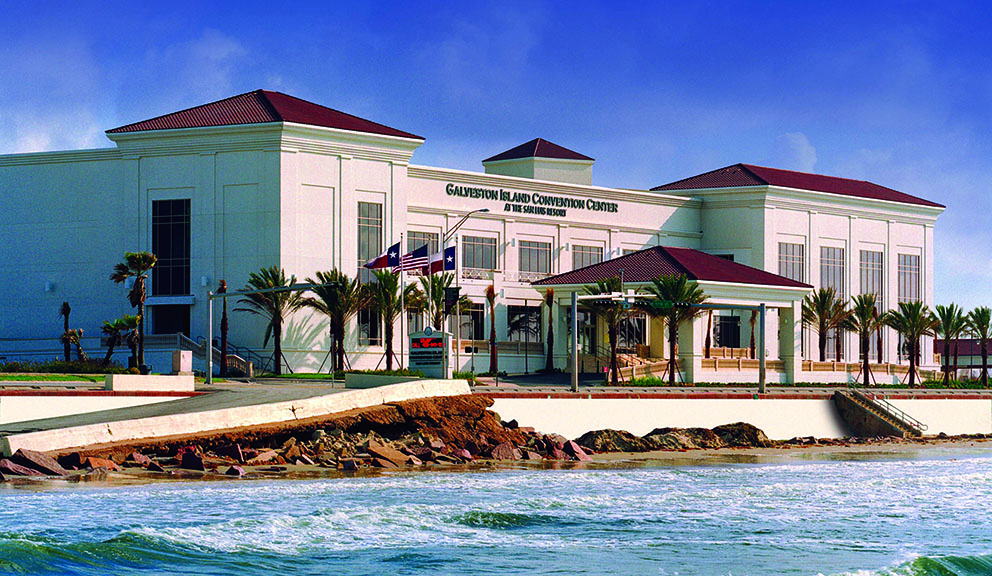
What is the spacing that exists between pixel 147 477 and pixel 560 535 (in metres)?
11.8

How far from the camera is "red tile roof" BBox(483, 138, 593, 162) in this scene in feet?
303

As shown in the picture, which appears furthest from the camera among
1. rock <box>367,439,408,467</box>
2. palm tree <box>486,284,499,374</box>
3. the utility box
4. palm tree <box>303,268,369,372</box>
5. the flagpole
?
palm tree <box>486,284,499,374</box>

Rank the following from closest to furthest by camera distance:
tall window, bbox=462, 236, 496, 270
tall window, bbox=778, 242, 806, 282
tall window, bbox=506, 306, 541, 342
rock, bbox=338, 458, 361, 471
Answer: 1. rock, bbox=338, 458, 361, 471
2. tall window, bbox=462, 236, 496, 270
3. tall window, bbox=506, 306, 541, 342
4. tall window, bbox=778, 242, 806, 282

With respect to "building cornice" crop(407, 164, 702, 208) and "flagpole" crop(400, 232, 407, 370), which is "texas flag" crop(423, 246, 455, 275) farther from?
"building cornice" crop(407, 164, 702, 208)

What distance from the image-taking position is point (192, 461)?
33688 mm

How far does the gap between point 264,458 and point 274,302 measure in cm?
3281

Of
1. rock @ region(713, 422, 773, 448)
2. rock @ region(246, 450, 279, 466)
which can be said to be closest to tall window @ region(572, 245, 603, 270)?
rock @ region(713, 422, 773, 448)

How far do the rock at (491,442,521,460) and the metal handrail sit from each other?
1102 inches

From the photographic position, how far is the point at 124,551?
65.9 ft

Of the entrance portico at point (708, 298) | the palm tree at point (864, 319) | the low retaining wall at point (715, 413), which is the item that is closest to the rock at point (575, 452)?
the low retaining wall at point (715, 413)

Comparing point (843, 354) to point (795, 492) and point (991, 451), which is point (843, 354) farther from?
point (795, 492)

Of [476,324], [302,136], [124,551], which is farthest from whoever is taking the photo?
[476,324]

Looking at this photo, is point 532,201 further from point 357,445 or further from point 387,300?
point 357,445

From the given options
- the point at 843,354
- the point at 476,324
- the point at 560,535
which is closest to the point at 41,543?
the point at 560,535
